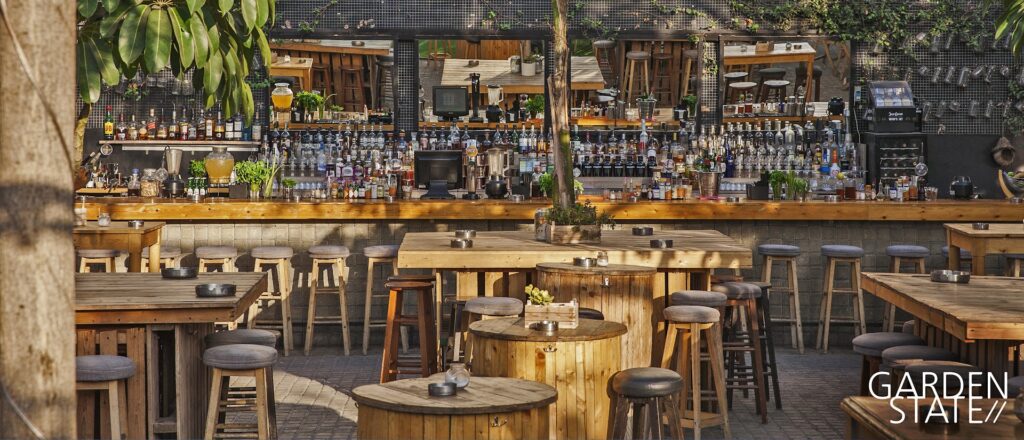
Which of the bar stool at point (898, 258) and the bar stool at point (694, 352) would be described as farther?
the bar stool at point (898, 258)

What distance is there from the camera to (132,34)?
14.1 ft

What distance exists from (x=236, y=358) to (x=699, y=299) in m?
2.33

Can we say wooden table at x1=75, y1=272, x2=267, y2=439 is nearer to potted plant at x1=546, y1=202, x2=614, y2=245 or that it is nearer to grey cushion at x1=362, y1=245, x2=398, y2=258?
potted plant at x1=546, y1=202, x2=614, y2=245

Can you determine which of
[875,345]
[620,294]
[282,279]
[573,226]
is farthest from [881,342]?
[282,279]

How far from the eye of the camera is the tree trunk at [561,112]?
23.8 ft

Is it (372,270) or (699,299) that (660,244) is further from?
(372,270)

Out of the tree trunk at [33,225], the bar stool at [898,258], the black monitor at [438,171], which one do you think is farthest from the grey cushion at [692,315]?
the black monitor at [438,171]

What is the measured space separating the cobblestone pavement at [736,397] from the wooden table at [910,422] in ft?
8.42

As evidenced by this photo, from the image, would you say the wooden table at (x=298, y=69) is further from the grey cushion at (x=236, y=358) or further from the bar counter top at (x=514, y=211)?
the grey cushion at (x=236, y=358)

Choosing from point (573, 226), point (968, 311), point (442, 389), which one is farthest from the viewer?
point (573, 226)

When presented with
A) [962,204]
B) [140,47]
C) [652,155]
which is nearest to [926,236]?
[962,204]

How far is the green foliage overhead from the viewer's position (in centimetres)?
431

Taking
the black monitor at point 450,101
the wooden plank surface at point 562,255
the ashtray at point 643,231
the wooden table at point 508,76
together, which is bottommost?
the wooden plank surface at point 562,255

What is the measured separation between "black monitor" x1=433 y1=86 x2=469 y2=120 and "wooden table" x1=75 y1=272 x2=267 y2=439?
6593 millimetres
